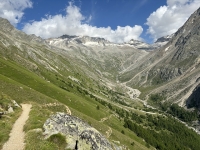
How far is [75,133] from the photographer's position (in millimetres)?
28328

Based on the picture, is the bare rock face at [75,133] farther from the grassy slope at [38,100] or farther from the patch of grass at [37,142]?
the grassy slope at [38,100]

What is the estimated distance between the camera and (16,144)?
2509 centimetres

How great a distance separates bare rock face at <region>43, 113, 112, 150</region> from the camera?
25.5 metres

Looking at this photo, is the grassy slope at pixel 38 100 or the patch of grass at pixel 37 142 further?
the grassy slope at pixel 38 100

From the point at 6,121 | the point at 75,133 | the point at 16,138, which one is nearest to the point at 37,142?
the point at 16,138

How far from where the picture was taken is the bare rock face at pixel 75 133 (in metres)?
25.5

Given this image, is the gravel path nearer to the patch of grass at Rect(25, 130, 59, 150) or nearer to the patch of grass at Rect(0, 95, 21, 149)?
the patch of grass at Rect(0, 95, 21, 149)

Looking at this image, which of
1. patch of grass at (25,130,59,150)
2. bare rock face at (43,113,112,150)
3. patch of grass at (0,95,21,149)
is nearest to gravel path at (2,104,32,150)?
patch of grass at (0,95,21,149)

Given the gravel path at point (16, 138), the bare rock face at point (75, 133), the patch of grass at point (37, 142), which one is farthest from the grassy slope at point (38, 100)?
the bare rock face at point (75, 133)

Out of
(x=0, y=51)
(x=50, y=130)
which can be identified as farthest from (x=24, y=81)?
(x=50, y=130)

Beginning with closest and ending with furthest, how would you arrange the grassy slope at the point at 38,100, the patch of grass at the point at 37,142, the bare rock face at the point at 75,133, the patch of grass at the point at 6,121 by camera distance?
the patch of grass at the point at 37,142 → the bare rock face at the point at 75,133 → the patch of grass at the point at 6,121 → the grassy slope at the point at 38,100

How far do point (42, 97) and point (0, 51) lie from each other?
3517 inches

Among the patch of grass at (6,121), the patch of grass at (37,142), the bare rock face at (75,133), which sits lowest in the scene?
the patch of grass at (6,121)

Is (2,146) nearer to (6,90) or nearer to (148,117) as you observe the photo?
(6,90)
